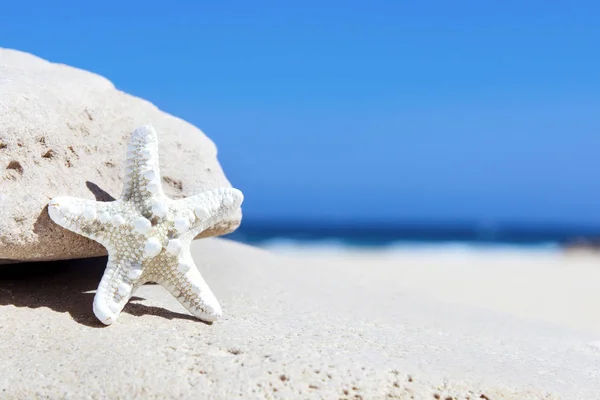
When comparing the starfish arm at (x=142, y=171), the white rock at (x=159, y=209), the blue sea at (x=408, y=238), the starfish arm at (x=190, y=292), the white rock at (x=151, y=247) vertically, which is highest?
the starfish arm at (x=142, y=171)

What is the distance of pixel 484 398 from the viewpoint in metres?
2.88

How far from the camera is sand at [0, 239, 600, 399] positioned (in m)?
2.79

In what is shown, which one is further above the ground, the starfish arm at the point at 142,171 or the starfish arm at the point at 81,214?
the starfish arm at the point at 142,171

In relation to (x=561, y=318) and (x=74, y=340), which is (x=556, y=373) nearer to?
(x=74, y=340)

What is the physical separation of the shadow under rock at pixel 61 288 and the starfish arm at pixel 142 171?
67 cm

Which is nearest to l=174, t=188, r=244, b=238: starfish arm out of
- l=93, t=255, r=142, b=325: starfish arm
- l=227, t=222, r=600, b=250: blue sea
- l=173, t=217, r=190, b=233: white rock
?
l=173, t=217, r=190, b=233: white rock

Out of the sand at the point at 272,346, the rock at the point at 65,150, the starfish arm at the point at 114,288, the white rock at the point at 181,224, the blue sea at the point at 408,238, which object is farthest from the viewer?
the blue sea at the point at 408,238

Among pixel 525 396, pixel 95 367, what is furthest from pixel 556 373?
pixel 95 367

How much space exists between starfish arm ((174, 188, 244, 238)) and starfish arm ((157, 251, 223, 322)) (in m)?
0.20

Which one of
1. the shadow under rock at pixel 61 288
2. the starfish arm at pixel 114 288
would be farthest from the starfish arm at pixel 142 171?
the shadow under rock at pixel 61 288

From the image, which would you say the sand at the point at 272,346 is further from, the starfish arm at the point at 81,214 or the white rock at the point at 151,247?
the starfish arm at the point at 81,214

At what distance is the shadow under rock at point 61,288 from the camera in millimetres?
3596

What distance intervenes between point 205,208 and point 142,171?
0.42m

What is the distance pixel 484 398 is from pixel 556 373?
781mm
